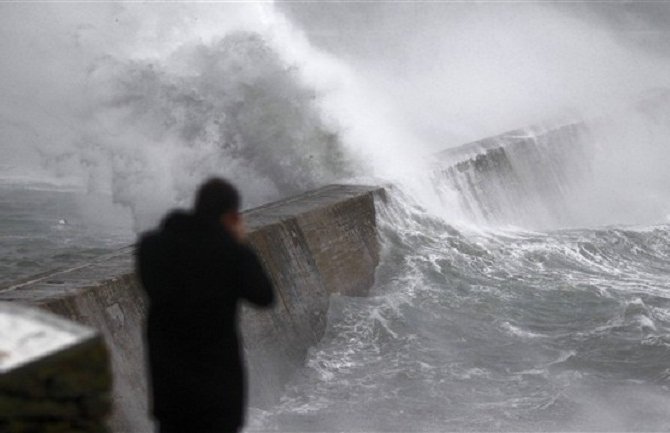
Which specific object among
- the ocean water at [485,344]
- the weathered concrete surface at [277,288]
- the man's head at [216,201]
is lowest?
the ocean water at [485,344]

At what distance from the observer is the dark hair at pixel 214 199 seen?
10.3 feet

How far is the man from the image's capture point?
312 centimetres

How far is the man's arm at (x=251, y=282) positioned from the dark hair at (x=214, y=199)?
127 millimetres

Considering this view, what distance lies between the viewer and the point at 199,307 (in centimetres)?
312

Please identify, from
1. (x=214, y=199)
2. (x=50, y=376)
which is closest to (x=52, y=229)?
(x=50, y=376)

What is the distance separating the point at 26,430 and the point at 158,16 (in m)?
12.4

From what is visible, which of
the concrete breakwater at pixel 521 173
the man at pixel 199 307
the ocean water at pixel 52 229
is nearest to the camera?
the man at pixel 199 307

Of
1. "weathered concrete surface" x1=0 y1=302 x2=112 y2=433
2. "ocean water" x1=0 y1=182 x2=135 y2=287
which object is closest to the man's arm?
"weathered concrete surface" x1=0 y1=302 x2=112 y2=433

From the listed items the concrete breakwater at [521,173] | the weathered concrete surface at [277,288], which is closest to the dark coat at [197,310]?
the weathered concrete surface at [277,288]

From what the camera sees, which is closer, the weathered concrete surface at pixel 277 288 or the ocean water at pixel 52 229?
the weathered concrete surface at pixel 277 288

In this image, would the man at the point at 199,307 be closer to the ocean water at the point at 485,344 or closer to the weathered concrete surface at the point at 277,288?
the weathered concrete surface at the point at 277,288

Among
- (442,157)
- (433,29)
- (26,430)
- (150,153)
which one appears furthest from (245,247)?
(433,29)

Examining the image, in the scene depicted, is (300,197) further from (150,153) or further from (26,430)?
(26,430)

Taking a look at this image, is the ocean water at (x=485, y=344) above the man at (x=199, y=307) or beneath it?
beneath
